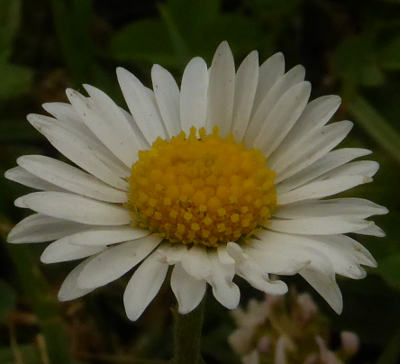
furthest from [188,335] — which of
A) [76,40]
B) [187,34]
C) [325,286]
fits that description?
[187,34]

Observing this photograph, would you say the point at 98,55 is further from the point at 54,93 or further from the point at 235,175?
the point at 235,175

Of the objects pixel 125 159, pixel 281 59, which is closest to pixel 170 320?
pixel 125 159

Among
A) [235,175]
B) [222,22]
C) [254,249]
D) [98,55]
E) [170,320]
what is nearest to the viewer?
[254,249]

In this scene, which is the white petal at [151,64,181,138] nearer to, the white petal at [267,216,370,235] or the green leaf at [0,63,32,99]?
the white petal at [267,216,370,235]

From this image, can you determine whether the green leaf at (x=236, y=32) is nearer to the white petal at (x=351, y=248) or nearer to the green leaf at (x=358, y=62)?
the green leaf at (x=358, y=62)

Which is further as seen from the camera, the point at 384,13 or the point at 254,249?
the point at 384,13
